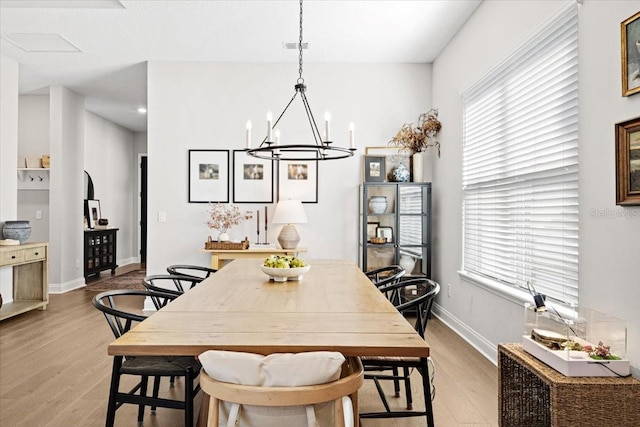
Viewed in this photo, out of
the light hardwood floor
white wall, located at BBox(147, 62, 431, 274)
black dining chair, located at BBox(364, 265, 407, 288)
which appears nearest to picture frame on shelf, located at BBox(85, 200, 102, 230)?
white wall, located at BBox(147, 62, 431, 274)

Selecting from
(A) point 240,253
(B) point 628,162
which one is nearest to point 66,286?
(A) point 240,253

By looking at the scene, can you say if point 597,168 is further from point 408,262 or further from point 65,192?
point 65,192

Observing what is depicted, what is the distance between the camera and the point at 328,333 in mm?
1593

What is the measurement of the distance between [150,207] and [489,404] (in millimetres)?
4035

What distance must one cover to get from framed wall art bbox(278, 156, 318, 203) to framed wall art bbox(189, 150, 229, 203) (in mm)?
652

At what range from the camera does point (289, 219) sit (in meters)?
4.61

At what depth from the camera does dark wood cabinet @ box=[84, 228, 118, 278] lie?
6.88 metres

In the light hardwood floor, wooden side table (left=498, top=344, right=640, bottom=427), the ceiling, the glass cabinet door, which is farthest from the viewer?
the glass cabinet door

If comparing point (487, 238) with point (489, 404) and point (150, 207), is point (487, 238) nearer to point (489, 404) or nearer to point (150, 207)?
point (489, 404)

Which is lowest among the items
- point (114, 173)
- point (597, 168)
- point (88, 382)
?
point (88, 382)

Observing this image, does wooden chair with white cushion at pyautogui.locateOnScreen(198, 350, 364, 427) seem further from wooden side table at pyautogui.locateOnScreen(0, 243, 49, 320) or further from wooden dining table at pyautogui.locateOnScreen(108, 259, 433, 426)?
wooden side table at pyautogui.locateOnScreen(0, 243, 49, 320)

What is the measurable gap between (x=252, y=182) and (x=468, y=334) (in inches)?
111

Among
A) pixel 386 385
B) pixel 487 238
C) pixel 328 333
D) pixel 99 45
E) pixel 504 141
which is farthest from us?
pixel 99 45

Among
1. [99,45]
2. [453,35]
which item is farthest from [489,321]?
[99,45]
